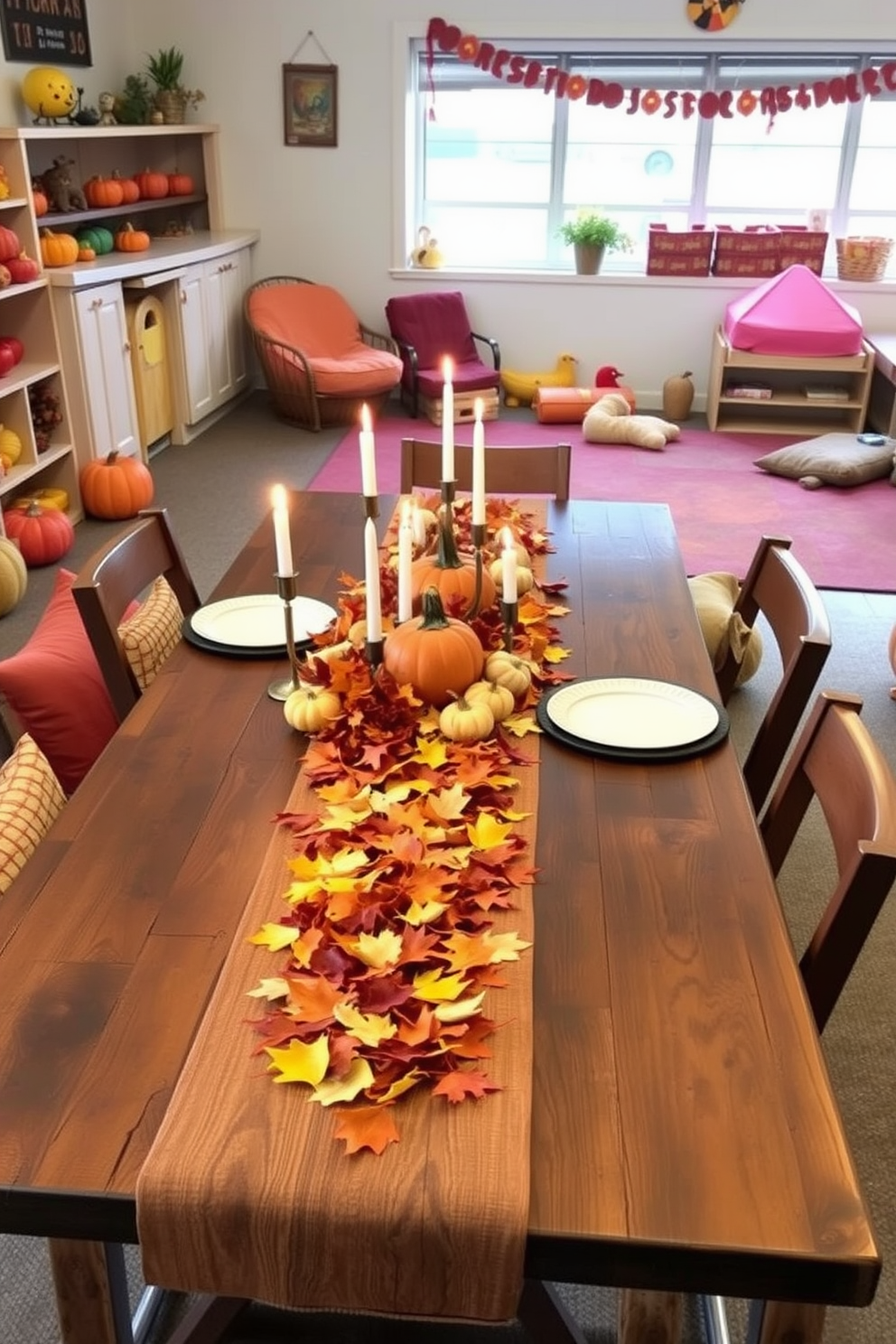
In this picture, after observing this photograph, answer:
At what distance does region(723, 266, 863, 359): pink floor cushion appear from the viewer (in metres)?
5.65

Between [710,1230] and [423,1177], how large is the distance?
0.72 ft

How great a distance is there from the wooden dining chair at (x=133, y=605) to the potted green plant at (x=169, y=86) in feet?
15.5

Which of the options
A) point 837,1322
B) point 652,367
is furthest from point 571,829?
point 652,367

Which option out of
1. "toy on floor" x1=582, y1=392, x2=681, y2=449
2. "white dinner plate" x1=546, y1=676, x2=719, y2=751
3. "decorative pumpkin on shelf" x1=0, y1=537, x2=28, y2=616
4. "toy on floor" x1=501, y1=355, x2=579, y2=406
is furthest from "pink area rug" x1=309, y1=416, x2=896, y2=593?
"white dinner plate" x1=546, y1=676, x2=719, y2=751

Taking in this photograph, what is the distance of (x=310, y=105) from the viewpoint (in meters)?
6.15

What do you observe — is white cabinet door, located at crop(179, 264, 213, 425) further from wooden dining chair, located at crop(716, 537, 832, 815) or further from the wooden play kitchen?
wooden dining chair, located at crop(716, 537, 832, 815)

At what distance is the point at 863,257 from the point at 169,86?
389 centimetres

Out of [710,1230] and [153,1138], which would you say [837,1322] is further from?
[153,1138]

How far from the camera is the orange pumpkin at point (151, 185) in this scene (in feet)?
18.4

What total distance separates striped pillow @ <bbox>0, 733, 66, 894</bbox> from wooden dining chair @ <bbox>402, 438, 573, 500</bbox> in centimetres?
121

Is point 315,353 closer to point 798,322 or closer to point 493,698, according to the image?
point 798,322

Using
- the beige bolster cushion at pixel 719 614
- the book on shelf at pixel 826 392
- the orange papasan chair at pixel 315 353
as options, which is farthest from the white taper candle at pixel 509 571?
the book on shelf at pixel 826 392

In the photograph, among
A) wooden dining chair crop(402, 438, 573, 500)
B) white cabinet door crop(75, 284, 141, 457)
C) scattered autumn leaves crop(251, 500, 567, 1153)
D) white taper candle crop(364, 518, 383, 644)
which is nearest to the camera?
scattered autumn leaves crop(251, 500, 567, 1153)

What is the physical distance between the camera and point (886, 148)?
612 cm
